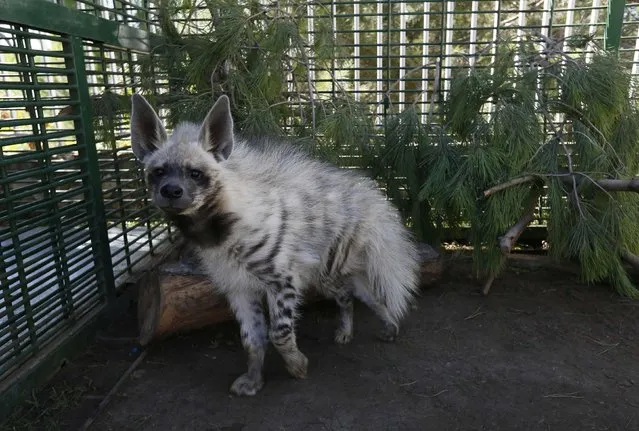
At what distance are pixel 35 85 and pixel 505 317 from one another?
112 inches

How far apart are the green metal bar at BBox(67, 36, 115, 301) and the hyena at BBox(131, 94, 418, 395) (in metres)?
0.82

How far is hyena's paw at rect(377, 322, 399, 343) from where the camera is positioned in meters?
2.91

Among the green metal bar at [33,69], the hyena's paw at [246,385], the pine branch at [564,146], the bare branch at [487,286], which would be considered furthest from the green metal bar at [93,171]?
the pine branch at [564,146]

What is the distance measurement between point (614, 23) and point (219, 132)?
9.90ft

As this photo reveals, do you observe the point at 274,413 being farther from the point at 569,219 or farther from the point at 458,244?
the point at 458,244

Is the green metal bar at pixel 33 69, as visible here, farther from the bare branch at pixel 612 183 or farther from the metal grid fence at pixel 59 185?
the bare branch at pixel 612 183

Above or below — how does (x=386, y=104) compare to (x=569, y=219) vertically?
above

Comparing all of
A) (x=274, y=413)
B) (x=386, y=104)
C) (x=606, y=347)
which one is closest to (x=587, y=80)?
(x=386, y=104)

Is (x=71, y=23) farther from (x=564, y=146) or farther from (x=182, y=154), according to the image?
(x=564, y=146)

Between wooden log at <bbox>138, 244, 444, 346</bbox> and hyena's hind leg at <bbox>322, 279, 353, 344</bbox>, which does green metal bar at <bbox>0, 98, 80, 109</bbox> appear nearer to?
wooden log at <bbox>138, 244, 444, 346</bbox>

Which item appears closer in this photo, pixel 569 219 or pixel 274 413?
pixel 274 413

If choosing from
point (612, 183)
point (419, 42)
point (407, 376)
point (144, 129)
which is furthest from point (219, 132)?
point (419, 42)

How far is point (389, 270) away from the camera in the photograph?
293cm

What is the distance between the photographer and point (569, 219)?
3146mm
